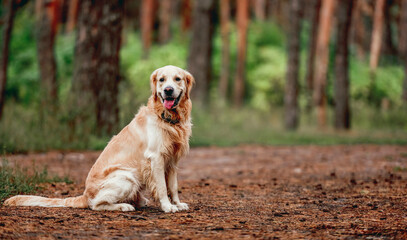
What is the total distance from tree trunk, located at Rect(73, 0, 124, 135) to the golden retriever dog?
6.13 metres

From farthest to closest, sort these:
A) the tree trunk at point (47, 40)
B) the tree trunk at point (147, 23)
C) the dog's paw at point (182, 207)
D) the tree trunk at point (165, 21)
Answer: the tree trunk at point (165, 21), the tree trunk at point (147, 23), the tree trunk at point (47, 40), the dog's paw at point (182, 207)

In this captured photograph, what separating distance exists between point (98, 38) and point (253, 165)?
442 centimetres

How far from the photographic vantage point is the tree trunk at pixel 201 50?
18.7m

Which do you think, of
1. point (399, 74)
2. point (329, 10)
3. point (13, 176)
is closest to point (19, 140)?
point (13, 176)

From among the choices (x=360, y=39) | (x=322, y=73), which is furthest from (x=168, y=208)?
(x=360, y=39)

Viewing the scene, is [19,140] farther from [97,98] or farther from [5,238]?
[5,238]

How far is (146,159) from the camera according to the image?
5.30 meters

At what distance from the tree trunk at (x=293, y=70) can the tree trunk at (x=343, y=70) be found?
1.46m

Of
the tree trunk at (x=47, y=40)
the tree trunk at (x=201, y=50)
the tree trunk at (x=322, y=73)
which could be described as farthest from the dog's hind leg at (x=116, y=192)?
the tree trunk at (x=322, y=73)

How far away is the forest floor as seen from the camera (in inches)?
168

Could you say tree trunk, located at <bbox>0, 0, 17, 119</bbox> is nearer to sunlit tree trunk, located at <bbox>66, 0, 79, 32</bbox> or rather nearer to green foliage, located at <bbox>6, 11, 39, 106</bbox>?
green foliage, located at <bbox>6, 11, 39, 106</bbox>

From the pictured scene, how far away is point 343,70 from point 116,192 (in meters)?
14.3

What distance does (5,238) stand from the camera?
387 centimetres

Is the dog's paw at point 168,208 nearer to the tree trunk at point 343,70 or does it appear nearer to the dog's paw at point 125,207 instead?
the dog's paw at point 125,207
